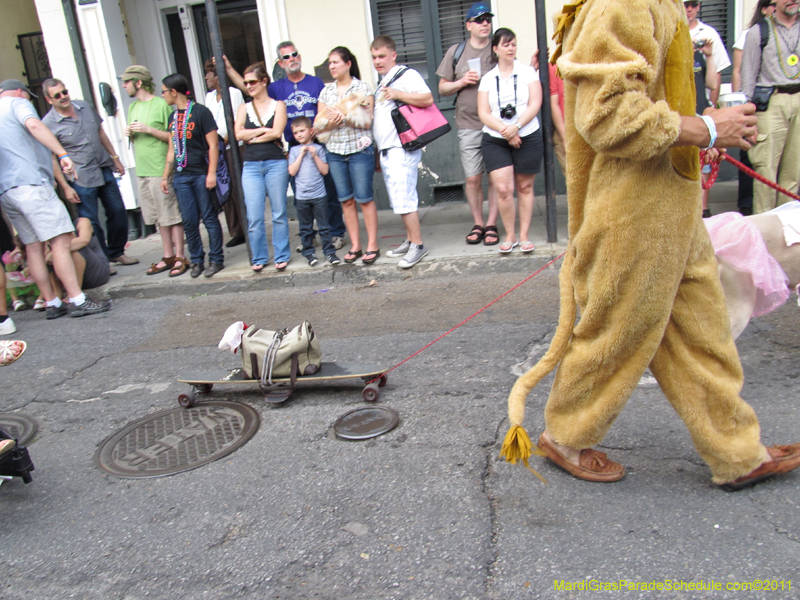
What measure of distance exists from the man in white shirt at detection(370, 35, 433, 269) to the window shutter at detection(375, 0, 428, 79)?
10.3 feet

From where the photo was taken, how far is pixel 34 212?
624 cm

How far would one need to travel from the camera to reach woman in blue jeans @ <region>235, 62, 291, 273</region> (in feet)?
22.0

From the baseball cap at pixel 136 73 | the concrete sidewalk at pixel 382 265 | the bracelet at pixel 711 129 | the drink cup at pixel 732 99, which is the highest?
the baseball cap at pixel 136 73

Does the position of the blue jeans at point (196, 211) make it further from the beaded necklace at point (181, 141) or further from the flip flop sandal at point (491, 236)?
the flip flop sandal at point (491, 236)

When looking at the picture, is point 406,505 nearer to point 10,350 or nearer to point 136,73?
point 10,350

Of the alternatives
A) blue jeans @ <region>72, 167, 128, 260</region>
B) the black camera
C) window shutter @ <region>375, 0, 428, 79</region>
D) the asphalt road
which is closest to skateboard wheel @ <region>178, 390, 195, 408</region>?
the asphalt road

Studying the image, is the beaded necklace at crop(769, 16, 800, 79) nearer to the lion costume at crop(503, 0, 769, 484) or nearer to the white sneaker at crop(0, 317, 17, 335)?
the lion costume at crop(503, 0, 769, 484)

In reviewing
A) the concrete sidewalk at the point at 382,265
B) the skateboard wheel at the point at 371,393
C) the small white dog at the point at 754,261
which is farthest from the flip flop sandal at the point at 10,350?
the concrete sidewalk at the point at 382,265

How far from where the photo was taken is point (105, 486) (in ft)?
10.9

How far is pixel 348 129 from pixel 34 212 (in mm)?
2985

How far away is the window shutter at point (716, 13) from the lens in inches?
343

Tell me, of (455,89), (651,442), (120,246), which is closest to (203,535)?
(651,442)

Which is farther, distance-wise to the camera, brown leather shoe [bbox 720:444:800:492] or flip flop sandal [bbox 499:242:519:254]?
flip flop sandal [bbox 499:242:519:254]

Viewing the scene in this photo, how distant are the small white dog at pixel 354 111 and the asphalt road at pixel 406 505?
2.65 meters
